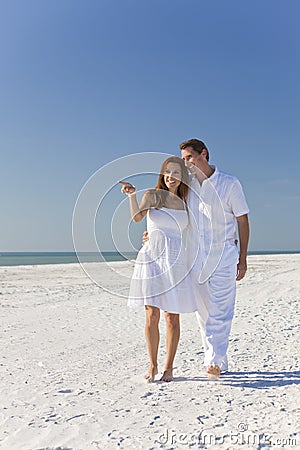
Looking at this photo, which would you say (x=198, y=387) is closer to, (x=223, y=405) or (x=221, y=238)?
Answer: (x=223, y=405)

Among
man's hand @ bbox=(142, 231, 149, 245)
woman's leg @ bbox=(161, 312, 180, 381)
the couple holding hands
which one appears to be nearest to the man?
the couple holding hands

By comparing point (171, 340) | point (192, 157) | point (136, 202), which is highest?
point (192, 157)

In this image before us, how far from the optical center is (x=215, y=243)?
4.32 meters

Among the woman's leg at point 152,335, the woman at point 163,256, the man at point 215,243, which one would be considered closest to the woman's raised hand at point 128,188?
the woman at point 163,256

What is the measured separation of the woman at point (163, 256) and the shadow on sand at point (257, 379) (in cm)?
46

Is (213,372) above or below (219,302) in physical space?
below

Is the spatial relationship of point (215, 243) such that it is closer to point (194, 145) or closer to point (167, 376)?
point (194, 145)

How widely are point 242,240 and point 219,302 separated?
571 mm

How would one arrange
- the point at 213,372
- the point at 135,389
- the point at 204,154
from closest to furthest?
the point at 135,389
the point at 213,372
the point at 204,154

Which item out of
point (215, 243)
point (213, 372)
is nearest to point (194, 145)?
point (215, 243)

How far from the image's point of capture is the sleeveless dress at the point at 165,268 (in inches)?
166

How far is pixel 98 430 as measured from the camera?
317 centimetres

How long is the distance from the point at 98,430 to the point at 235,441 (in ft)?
2.81

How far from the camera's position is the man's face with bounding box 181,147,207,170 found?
4.35 m
